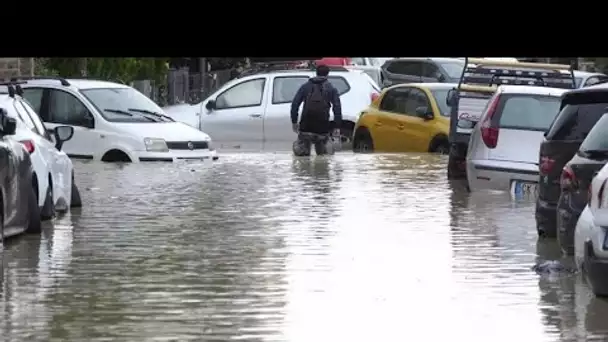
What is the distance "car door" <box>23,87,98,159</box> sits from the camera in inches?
932

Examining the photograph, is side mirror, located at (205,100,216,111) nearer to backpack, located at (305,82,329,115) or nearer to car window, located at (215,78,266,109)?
car window, located at (215,78,266,109)

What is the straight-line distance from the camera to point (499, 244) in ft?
49.3

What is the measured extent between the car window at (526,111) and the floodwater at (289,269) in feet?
3.12

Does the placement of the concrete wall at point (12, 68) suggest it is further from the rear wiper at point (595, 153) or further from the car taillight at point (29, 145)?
the rear wiper at point (595, 153)

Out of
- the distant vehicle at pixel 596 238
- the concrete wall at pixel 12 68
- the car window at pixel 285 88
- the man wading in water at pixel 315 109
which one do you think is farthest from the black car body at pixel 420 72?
the distant vehicle at pixel 596 238

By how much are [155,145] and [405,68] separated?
17.4 meters

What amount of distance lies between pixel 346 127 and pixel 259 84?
2007 mm

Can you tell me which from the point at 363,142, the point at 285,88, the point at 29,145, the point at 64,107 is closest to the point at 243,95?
the point at 285,88

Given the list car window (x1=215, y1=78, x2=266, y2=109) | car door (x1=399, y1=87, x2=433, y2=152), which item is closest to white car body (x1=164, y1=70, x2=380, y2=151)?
car window (x1=215, y1=78, x2=266, y2=109)

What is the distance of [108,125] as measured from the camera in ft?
77.1

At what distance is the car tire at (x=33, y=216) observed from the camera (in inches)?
603

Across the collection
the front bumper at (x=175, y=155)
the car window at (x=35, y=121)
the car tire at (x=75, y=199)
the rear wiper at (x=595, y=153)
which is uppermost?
the car window at (x=35, y=121)

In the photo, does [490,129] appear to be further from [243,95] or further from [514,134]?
[243,95]
